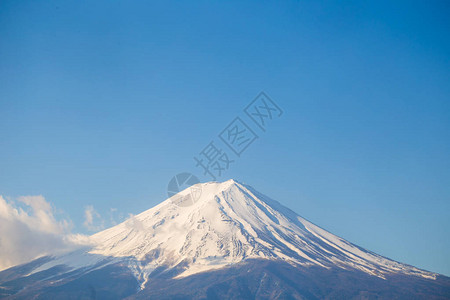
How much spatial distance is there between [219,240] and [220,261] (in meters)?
9.32

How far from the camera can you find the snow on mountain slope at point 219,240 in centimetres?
11531

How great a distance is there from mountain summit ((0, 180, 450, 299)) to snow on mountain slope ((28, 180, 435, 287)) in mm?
358

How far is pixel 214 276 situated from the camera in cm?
10300

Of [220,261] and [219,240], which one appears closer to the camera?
[220,261]

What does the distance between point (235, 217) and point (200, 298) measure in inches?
1713

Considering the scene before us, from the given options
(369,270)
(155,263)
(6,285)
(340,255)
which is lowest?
(369,270)

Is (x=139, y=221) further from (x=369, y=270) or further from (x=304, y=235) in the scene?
(x=369, y=270)

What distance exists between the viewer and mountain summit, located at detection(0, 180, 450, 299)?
323 feet

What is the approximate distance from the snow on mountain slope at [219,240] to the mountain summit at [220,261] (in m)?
0.36

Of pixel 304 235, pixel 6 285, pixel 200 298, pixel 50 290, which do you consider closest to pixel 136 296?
pixel 200 298

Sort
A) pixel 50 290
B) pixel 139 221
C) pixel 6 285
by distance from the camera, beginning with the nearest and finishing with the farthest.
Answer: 1. pixel 50 290
2. pixel 6 285
3. pixel 139 221

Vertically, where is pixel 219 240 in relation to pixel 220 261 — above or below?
above

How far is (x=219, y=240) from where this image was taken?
12031 centimetres

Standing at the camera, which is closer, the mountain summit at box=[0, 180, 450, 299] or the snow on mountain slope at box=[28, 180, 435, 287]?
the mountain summit at box=[0, 180, 450, 299]
